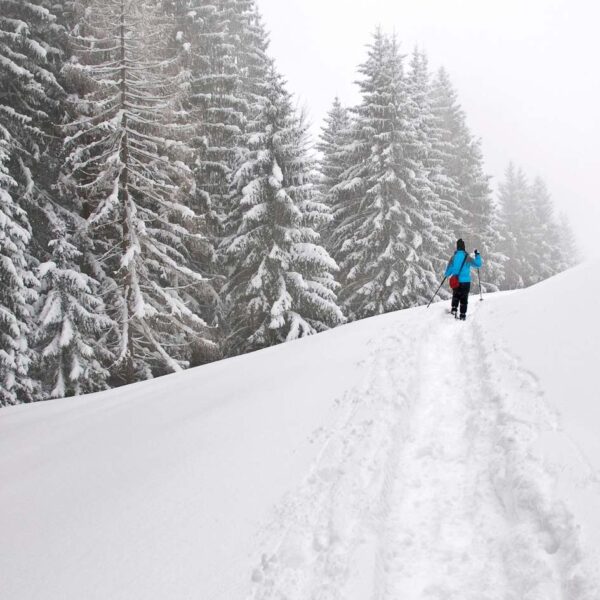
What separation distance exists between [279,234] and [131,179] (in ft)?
16.4

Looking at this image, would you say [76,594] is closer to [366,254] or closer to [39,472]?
[39,472]

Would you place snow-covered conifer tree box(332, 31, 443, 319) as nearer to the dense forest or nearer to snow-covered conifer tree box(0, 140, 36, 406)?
the dense forest

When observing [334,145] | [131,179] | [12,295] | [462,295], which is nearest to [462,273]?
[462,295]

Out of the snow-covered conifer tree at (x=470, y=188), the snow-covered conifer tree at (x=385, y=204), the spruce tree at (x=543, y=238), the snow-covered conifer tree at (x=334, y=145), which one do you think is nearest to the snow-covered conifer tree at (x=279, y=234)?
the snow-covered conifer tree at (x=385, y=204)

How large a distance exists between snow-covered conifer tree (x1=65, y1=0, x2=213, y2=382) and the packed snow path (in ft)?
27.5

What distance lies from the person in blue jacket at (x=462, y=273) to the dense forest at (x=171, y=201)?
4.65 meters

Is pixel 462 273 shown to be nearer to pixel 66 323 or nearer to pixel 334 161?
pixel 66 323

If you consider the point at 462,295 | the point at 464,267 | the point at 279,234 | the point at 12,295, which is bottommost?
the point at 12,295

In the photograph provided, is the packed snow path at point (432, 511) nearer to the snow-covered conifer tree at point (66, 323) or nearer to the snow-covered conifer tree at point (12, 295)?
the snow-covered conifer tree at point (66, 323)

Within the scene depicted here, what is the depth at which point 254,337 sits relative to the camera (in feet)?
49.1

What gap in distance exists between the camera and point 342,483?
4.74 meters

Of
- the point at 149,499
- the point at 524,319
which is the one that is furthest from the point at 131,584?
the point at 524,319

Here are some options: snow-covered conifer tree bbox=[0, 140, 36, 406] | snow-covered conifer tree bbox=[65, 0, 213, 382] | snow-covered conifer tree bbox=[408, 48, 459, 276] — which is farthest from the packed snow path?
snow-covered conifer tree bbox=[408, 48, 459, 276]

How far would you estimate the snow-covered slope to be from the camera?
3611 millimetres
